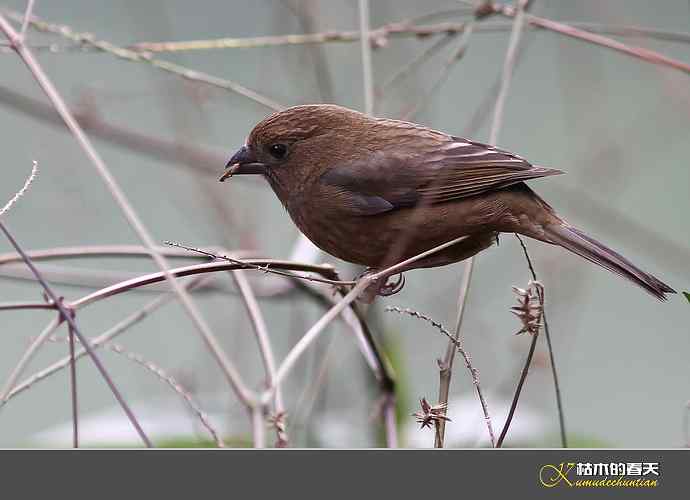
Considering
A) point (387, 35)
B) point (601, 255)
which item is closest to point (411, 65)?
point (387, 35)

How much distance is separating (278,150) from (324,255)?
0.53 metres

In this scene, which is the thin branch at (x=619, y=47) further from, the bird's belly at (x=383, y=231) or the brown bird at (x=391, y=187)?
the bird's belly at (x=383, y=231)

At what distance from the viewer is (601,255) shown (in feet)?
10.3

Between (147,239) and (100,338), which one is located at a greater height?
(100,338)

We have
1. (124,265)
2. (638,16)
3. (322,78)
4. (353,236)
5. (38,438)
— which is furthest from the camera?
(124,265)

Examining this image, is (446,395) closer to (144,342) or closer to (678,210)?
(144,342)

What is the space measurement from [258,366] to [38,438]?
97 cm

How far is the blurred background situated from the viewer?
3.29m

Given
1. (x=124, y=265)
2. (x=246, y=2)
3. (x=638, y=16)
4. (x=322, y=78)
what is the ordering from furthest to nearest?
(x=124, y=265)
(x=246, y=2)
(x=638, y=16)
(x=322, y=78)

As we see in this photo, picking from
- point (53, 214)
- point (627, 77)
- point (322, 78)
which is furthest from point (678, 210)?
point (53, 214)

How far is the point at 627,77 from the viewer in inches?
232

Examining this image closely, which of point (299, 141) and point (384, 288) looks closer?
point (384, 288)

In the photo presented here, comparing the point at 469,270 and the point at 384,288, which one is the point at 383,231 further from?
the point at 469,270

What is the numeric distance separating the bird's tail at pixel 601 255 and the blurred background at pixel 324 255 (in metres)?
0.06
